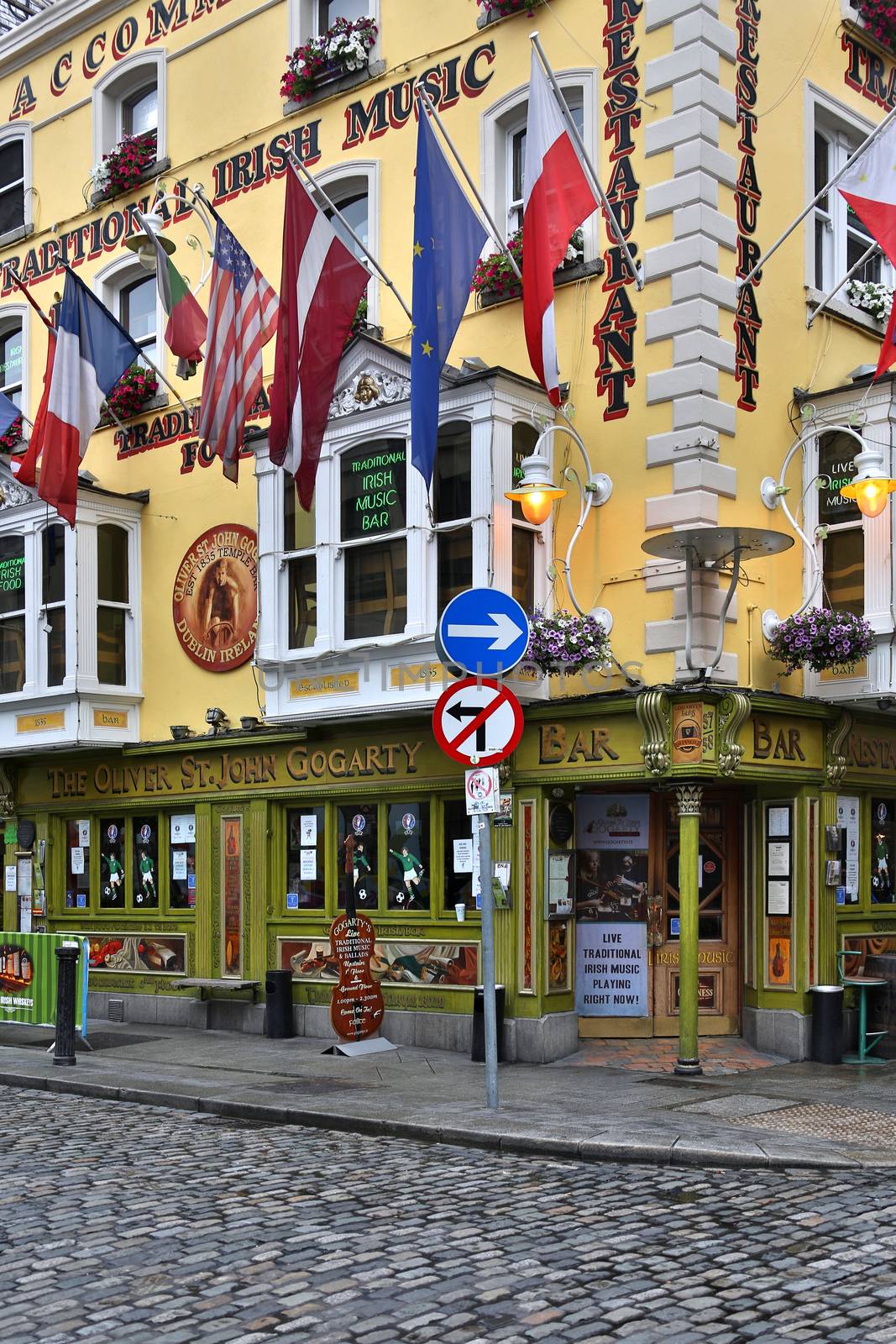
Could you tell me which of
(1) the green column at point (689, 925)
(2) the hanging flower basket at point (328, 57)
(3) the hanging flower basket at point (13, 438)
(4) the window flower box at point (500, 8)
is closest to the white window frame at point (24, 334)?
(3) the hanging flower basket at point (13, 438)

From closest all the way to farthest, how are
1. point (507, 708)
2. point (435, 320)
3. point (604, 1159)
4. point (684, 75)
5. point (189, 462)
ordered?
1. point (604, 1159)
2. point (507, 708)
3. point (435, 320)
4. point (684, 75)
5. point (189, 462)

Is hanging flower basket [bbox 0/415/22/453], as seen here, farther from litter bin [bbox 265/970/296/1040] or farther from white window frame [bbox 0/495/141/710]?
litter bin [bbox 265/970/296/1040]

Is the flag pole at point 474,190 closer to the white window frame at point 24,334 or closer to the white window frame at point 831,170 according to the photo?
the white window frame at point 831,170

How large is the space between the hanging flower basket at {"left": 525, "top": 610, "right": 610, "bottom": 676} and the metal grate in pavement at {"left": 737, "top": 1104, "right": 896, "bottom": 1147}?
4373 mm

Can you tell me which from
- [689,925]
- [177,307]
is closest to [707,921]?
[689,925]

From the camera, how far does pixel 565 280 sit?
50.1ft

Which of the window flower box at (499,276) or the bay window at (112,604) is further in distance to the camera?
the bay window at (112,604)

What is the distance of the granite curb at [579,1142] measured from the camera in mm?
9664

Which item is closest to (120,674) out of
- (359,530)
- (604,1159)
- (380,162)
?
(359,530)

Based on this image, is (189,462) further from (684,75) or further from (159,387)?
(684,75)

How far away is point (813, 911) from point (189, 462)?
9.36 meters

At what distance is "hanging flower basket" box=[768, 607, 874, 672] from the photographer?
14.0m

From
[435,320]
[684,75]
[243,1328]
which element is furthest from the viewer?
[684,75]

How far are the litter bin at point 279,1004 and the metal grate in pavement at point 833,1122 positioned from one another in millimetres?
6771
